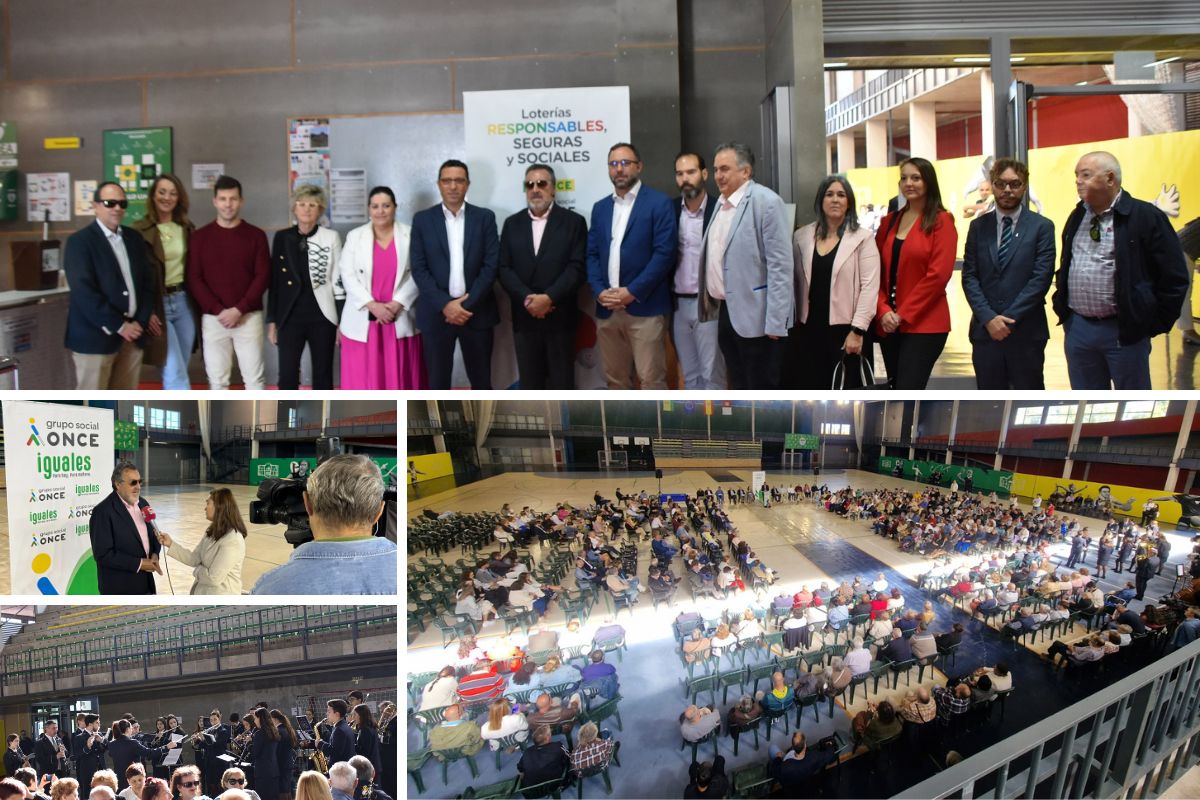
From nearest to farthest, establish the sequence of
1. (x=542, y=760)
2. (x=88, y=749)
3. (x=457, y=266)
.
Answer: (x=542, y=760) → (x=88, y=749) → (x=457, y=266)

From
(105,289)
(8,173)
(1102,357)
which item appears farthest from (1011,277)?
(8,173)

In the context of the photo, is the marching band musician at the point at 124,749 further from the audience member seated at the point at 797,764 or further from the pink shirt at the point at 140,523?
the audience member seated at the point at 797,764

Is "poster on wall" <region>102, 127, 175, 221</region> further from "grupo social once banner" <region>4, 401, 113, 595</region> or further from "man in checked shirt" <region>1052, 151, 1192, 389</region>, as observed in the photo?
"man in checked shirt" <region>1052, 151, 1192, 389</region>

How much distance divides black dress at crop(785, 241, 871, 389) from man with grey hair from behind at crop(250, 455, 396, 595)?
103 inches

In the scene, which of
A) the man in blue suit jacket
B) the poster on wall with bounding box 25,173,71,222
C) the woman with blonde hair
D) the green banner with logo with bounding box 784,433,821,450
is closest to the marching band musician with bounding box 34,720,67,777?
the woman with blonde hair

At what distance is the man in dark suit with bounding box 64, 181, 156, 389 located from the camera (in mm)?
4770

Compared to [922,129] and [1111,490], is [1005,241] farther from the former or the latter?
[1111,490]

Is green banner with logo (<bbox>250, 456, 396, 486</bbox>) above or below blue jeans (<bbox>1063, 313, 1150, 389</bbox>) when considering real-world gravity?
below

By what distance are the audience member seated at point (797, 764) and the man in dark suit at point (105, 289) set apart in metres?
3.90

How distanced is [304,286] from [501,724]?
130 inches

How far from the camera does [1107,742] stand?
237cm

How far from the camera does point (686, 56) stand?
5742mm

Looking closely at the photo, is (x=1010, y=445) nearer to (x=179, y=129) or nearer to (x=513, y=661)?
(x=513, y=661)

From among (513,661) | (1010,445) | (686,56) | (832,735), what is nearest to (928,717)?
(832,735)
